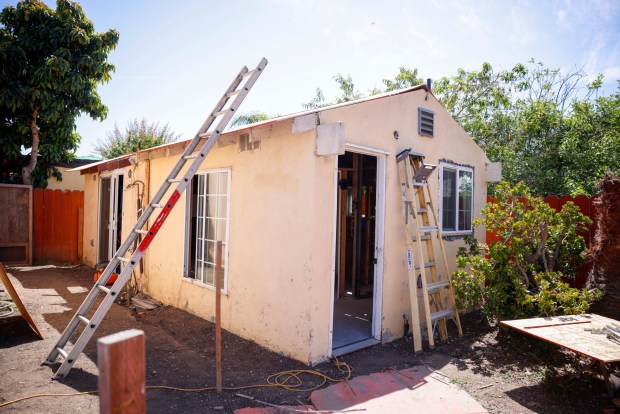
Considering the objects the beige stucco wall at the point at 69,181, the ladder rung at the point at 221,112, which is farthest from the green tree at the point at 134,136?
the ladder rung at the point at 221,112

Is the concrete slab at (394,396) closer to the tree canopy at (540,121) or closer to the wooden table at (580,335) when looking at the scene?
the wooden table at (580,335)

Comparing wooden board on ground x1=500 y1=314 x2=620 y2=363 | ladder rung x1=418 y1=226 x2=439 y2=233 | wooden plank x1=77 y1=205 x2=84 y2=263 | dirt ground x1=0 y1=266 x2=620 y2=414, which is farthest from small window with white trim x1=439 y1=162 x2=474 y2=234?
wooden plank x1=77 y1=205 x2=84 y2=263

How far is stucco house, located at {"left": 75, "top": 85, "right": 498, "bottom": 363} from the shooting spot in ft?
14.8

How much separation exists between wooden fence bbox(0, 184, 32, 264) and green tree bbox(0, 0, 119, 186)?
1.09 meters

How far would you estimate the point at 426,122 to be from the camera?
19.9 ft

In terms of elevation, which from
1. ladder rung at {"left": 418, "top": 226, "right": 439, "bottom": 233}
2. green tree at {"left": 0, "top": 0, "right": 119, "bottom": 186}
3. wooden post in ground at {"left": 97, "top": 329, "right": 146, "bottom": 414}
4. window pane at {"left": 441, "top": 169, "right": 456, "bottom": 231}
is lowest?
wooden post in ground at {"left": 97, "top": 329, "right": 146, "bottom": 414}

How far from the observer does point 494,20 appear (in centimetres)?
739

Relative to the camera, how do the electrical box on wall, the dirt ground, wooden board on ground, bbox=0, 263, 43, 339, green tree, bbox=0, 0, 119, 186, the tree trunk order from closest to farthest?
the dirt ground < the electrical box on wall < wooden board on ground, bbox=0, 263, 43, 339 < green tree, bbox=0, 0, 119, 186 < the tree trunk

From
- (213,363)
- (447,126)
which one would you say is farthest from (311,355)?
(447,126)

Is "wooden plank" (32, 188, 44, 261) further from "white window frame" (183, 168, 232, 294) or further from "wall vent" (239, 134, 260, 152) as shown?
"wall vent" (239, 134, 260, 152)

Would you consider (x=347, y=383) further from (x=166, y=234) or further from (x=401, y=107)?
(x=166, y=234)

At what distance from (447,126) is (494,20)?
2.69m

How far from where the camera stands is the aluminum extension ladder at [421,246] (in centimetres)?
519

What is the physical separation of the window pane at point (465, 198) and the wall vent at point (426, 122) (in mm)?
1310
